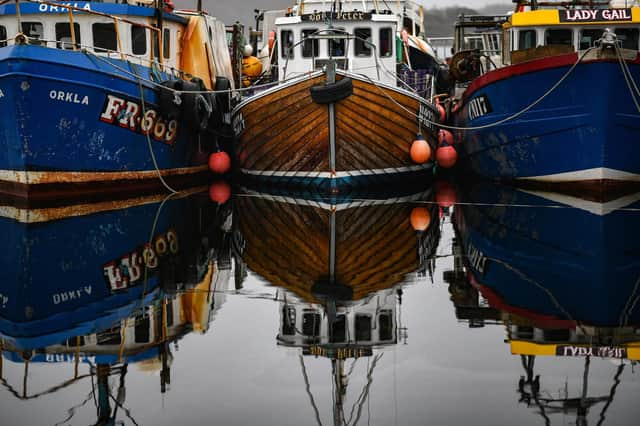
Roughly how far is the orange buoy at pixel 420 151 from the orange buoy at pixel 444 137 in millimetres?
2152

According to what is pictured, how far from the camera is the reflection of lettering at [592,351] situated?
4.96 m

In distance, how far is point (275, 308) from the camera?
628 cm

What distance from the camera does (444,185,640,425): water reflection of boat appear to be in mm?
4520

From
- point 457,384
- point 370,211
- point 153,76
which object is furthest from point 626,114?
point 457,384

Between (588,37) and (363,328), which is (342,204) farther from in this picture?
(363,328)

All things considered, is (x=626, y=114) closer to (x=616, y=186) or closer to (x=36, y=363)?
(x=616, y=186)

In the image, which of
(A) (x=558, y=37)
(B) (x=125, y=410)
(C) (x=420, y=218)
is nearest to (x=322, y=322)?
(B) (x=125, y=410)

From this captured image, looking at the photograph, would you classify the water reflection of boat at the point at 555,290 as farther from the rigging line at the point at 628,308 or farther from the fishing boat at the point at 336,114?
the fishing boat at the point at 336,114

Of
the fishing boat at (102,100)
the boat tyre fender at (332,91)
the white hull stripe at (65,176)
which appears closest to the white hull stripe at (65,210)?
the white hull stripe at (65,176)

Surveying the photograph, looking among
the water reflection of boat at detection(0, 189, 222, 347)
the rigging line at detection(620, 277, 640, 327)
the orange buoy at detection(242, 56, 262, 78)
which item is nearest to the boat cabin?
the water reflection of boat at detection(0, 189, 222, 347)

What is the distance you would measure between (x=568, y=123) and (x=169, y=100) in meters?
5.92

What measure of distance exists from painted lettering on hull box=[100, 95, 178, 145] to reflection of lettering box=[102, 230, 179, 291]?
390cm

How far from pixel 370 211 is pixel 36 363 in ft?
22.6

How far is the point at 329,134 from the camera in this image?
13398 mm
